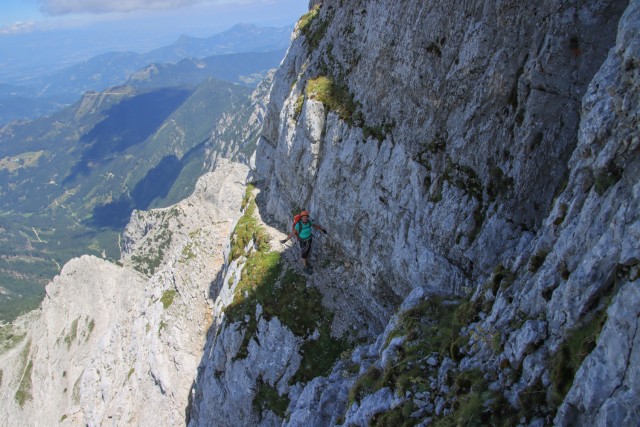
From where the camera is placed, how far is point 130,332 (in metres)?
47.8

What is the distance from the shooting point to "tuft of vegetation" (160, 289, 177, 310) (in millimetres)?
41812

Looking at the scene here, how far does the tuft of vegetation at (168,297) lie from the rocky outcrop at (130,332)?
11 cm

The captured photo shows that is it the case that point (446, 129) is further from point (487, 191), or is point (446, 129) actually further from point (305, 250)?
point (305, 250)

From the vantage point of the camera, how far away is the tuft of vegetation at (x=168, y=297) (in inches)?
1646

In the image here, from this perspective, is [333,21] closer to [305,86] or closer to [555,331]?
[305,86]

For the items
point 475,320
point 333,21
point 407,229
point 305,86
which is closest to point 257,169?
point 305,86

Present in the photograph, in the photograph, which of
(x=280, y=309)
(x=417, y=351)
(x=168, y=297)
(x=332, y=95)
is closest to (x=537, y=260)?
(x=417, y=351)

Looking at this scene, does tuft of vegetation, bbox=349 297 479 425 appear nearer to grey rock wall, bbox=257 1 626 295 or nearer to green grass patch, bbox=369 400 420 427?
green grass patch, bbox=369 400 420 427

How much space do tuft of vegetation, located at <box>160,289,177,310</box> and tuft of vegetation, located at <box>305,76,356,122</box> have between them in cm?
2495

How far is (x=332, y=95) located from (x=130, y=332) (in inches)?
1448

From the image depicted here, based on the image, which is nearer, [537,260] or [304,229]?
[537,260]

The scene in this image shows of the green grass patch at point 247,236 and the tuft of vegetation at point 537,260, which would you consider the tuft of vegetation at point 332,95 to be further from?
the tuft of vegetation at point 537,260

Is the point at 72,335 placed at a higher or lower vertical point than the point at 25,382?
higher

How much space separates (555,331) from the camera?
1006 centimetres
